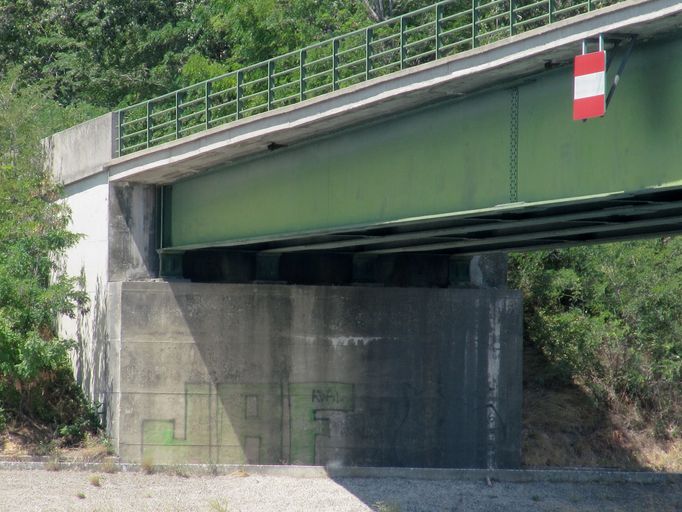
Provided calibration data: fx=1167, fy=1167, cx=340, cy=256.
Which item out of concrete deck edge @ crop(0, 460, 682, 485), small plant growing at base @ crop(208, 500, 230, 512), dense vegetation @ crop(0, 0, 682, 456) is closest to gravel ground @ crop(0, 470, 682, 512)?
small plant growing at base @ crop(208, 500, 230, 512)

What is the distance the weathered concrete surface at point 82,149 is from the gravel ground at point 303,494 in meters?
7.02

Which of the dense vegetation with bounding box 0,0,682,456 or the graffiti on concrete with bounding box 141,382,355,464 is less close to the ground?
the dense vegetation with bounding box 0,0,682,456

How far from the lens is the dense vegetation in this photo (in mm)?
25469

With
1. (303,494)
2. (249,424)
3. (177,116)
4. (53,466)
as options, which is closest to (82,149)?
(177,116)

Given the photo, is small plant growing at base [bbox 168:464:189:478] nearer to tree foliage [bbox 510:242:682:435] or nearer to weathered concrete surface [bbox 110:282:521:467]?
weathered concrete surface [bbox 110:282:521:467]

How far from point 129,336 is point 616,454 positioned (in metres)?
13.6

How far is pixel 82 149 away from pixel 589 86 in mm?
15747

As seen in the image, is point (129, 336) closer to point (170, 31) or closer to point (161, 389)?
point (161, 389)

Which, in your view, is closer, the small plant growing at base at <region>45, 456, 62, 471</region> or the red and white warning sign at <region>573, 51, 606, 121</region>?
the red and white warning sign at <region>573, 51, 606, 121</region>

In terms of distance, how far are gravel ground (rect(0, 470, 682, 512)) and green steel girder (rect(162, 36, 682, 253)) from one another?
4.74 m

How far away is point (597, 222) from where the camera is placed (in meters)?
18.8

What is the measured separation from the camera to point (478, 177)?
646 inches

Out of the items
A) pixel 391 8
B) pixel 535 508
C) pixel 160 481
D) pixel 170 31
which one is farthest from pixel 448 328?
pixel 170 31

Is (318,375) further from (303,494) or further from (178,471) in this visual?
(303,494)
